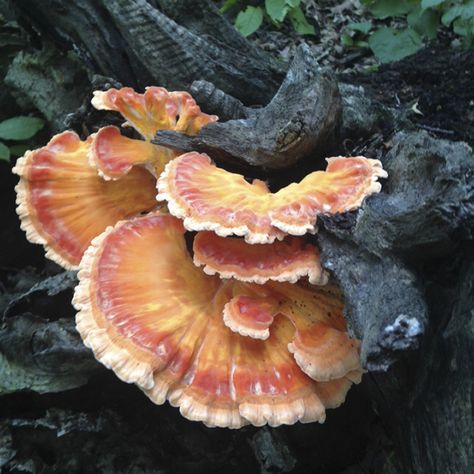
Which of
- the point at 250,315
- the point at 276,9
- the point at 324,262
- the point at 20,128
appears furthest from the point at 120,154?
the point at 276,9

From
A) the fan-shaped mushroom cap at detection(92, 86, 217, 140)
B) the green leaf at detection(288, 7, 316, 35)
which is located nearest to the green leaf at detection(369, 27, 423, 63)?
the green leaf at detection(288, 7, 316, 35)

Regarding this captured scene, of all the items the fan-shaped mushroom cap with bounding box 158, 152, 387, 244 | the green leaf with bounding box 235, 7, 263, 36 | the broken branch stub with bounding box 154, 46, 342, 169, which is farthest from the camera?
the green leaf with bounding box 235, 7, 263, 36

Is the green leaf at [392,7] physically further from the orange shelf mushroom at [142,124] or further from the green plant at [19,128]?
the green plant at [19,128]

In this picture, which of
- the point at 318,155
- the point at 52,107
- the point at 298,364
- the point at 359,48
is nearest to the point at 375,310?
the point at 298,364

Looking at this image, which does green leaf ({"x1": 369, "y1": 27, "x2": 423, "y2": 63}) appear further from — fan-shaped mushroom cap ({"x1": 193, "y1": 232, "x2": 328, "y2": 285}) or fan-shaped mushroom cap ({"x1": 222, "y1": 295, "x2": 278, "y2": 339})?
fan-shaped mushroom cap ({"x1": 222, "y1": 295, "x2": 278, "y2": 339})

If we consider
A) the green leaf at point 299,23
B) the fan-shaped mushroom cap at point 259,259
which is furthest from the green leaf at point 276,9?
the fan-shaped mushroom cap at point 259,259

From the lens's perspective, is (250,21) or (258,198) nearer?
(258,198)

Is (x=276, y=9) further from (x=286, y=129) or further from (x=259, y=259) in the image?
(x=259, y=259)
